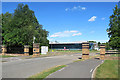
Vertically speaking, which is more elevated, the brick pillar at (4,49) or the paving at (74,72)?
the brick pillar at (4,49)

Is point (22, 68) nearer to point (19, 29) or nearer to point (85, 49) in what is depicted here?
point (85, 49)

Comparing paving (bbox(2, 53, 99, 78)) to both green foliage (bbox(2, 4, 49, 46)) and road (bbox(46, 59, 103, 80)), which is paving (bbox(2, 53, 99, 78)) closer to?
road (bbox(46, 59, 103, 80))

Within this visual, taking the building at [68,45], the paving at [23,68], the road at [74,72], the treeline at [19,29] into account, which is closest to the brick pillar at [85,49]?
the paving at [23,68]

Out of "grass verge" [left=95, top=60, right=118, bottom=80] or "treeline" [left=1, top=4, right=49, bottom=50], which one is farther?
"treeline" [left=1, top=4, right=49, bottom=50]

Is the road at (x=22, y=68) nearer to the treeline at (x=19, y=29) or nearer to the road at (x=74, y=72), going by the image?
the road at (x=74, y=72)

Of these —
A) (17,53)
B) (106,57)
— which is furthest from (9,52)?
(106,57)

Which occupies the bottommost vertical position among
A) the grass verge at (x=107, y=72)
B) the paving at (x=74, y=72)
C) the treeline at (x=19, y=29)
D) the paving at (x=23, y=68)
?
the paving at (x=23, y=68)

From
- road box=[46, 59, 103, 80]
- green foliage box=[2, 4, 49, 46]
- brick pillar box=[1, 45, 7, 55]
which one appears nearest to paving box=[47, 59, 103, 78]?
road box=[46, 59, 103, 80]

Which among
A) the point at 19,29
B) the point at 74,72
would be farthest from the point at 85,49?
the point at 19,29

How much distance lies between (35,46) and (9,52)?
8.27 metres

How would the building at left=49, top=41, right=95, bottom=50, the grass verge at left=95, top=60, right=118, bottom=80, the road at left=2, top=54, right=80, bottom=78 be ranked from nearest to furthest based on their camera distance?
the grass verge at left=95, top=60, right=118, bottom=80 < the road at left=2, top=54, right=80, bottom=78 < the building at left=49, top=41, right=95, bottom=50

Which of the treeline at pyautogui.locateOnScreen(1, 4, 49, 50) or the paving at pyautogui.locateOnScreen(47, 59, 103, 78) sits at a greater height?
the treeline at pyautogui.locateOnScreen(1, 4, 49, 50)

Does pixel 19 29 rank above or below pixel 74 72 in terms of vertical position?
above

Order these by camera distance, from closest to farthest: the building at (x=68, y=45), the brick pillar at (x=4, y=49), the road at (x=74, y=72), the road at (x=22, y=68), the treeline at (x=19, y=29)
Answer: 1. the road at (x=74, y=72)
2. the road at (x=22, y=68)
3. the treeline at (x=19, y=29)
4. the brick pillar at (x=4, y=49)
5. the building at (x=68, y=45)
